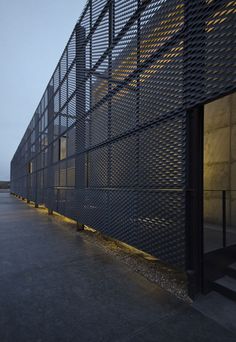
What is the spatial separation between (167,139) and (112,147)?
197 centimetres

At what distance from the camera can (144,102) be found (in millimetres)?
4059

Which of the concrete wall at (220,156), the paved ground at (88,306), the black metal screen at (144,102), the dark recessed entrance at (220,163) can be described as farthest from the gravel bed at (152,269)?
the concrete wall at (220,156)

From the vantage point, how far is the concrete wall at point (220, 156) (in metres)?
5.79

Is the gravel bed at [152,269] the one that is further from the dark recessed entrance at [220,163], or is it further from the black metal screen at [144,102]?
the dark recessed entrance at [220,163]

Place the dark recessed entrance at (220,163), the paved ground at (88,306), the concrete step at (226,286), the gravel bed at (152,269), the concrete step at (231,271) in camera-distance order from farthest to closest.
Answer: the dark recessed entrance at (220,163), the gravel bed at (152,269), the concrete step at (231,271), the concrete step at (226,286), the paved ground at (88,306)

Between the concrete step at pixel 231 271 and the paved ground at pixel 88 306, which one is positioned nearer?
the paved ground at pixel 88 306

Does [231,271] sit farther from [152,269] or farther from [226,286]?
[152,269]

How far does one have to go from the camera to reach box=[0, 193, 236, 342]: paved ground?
7.18 ft

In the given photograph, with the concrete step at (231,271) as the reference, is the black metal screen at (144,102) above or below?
above

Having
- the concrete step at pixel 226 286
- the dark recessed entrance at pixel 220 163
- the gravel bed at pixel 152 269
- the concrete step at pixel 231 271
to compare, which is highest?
the dark recessed entrance at pixel 220 163

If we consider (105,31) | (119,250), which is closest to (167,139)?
(119,250)

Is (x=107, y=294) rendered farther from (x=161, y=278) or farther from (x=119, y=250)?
(x=119, y=250)

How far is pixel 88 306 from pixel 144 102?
3.28 m

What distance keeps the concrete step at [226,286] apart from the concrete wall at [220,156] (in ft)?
9.29
